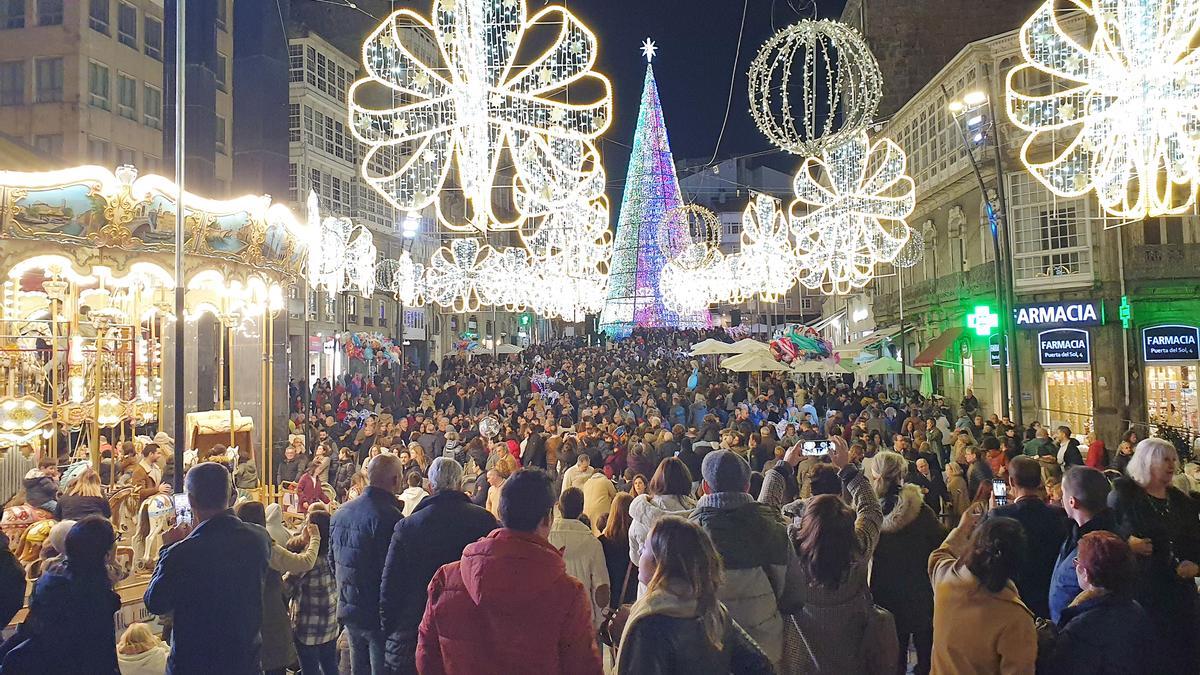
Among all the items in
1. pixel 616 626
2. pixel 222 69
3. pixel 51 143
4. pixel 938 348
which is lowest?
pixel 616 626

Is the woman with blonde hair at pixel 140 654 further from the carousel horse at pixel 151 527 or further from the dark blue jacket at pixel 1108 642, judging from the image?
the dark blue jacket at pixel 1108 642

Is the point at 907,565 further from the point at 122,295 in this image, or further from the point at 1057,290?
the point at 1057,290

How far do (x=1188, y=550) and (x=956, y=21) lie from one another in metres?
35.2

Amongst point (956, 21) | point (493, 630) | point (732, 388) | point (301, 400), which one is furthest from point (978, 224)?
point (493, 630)

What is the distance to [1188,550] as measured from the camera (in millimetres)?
4941

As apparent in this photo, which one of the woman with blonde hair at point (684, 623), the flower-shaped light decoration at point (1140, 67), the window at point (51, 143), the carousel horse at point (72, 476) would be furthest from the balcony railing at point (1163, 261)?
the window at point (51, 143)

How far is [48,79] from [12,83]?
A: 4.44ft

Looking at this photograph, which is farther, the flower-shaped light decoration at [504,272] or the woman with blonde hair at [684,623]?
the flower-shaped light decoration at [504,272]

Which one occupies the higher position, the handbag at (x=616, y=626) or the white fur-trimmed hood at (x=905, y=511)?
the white fur-trimmed hood at (x=905, y=511)

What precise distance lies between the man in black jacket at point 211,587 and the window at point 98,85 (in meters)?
27.7

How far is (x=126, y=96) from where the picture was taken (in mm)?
27812

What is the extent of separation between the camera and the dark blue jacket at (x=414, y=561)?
4.30 m

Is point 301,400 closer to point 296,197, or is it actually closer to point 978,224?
point 296,197

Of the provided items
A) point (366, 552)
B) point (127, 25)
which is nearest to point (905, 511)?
point (366, 552)
